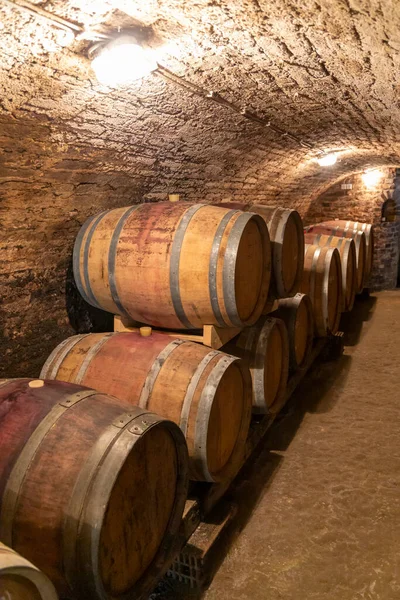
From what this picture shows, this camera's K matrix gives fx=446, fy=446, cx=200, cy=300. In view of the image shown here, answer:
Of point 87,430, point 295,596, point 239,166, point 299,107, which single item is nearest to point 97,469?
point 87,430

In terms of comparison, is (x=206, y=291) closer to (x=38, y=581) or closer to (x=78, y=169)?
(x=78, y=169)

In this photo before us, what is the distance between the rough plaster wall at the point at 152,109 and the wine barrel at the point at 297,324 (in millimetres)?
1530

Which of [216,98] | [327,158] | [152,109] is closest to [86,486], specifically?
[152,109]

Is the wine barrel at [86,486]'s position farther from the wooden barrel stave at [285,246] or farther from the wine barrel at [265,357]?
the wooden barrel stave at [285,246]

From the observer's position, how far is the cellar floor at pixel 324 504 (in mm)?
2238

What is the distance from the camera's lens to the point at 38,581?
997mm

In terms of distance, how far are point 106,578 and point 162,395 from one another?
2.87ft

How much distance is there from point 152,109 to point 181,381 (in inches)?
68.8

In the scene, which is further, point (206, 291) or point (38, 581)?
point (206, 291)

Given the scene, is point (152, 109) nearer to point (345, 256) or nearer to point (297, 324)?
point (297, 324)

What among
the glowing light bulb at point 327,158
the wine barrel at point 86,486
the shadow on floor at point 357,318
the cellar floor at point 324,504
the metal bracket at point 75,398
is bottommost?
the cellar floor at point 324,504

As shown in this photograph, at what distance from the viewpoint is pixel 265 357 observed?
303cm

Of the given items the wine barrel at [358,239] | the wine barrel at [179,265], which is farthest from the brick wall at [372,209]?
the wine barrel at [179,265]

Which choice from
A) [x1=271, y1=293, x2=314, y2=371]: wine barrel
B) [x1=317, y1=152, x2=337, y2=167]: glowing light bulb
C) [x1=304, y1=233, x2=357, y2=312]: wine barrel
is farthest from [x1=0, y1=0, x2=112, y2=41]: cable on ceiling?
[x1=317, y1=152, x2=337, y2=167]: glowing light bulb
